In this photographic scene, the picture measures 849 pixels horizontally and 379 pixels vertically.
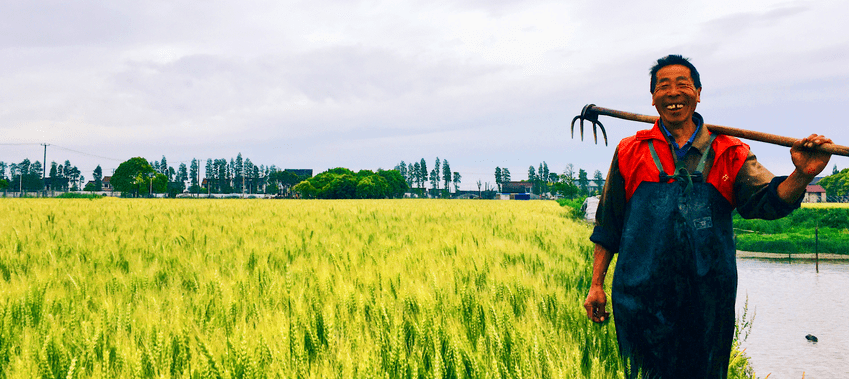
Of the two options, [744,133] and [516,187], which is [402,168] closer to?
[516,187]

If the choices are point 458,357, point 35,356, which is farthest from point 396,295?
point 35,356

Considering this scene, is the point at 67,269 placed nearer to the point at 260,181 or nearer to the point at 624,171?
the point at 624,171

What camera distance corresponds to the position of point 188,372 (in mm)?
1813

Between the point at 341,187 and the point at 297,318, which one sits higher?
the point at 341,187

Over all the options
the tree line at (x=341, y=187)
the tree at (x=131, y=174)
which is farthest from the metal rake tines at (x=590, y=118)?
the tree at (x=131, y=174)

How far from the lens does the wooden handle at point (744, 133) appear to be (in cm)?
155

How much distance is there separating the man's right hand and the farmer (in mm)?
72

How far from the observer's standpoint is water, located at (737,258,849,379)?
3.91m

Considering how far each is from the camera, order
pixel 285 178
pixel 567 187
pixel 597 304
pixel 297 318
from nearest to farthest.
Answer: pixel 597 304 < pixel 297 318 < pixel 567 187 < pixel 285 178

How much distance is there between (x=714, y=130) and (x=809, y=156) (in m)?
0.34

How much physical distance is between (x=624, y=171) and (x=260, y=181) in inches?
5796

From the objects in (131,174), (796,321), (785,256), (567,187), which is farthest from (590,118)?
(131,174)

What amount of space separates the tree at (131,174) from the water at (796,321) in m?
86.5

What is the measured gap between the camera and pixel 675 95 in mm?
1864
